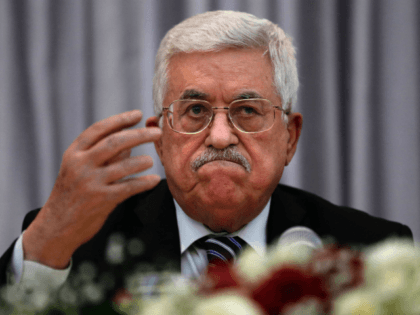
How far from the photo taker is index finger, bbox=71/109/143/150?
65cm

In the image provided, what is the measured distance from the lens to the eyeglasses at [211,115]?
1032 mm

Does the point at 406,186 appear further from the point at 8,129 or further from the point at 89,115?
the point at 8,129

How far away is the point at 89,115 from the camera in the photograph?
1.72 meters

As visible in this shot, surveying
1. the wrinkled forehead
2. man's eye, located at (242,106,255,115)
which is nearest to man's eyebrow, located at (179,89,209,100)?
the wrinkled forehead

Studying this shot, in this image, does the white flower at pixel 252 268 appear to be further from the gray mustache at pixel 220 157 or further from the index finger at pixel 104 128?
the gray mustache at pixel 220 157

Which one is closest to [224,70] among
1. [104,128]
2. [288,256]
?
[104,128]

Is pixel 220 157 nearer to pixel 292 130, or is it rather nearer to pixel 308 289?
pixel 292 130

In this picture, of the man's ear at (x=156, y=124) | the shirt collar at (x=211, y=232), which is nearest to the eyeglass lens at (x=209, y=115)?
the man's ear at (x=156, y=124)

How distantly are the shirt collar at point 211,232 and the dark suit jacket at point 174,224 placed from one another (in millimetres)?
20

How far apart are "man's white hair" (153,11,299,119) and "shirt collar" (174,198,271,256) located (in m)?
0.35

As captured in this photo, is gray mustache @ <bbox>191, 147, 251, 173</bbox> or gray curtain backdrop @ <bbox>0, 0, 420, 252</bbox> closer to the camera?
gray mustache @ <bbox>191, 147, 251, 173</bbox>

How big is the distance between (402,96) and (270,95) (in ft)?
3.31

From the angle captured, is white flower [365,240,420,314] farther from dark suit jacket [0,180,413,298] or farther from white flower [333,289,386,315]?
dark suit jacket [0,180,413,298]

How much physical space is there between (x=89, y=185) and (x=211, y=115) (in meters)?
0.46
